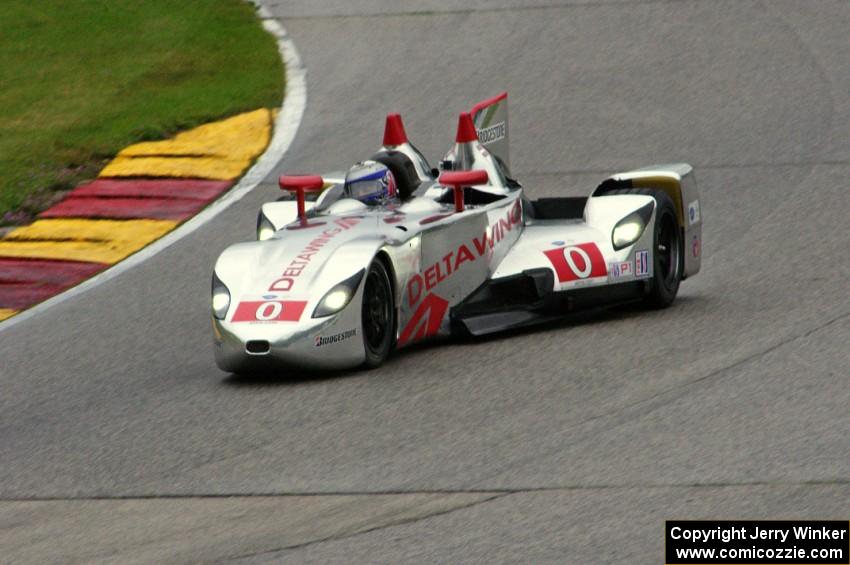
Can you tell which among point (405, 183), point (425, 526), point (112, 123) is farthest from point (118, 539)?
point (112, 123)

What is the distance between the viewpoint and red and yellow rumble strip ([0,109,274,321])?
1187 centimetres

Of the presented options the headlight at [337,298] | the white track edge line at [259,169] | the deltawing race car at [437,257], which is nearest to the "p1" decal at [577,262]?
the deltawing race car at [437,257]

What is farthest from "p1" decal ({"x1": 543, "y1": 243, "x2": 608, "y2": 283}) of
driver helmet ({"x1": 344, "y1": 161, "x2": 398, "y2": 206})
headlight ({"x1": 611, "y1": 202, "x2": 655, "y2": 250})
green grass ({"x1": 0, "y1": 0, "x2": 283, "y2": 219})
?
green grass ({"x1": 0, "y1": 0, "x2": 283, "y2": 219})

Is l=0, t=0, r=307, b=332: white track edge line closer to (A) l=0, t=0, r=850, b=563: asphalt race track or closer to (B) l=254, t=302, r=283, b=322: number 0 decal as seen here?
(A) l=0, t=0, r=850, b=563: asphalt race track

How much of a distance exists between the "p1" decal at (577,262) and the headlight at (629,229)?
14cm

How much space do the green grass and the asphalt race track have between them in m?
1.73

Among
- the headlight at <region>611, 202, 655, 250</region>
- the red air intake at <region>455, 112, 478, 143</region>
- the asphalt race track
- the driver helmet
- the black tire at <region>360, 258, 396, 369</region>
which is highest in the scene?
the red air intake at <region>455, 112, 478, 143</region>

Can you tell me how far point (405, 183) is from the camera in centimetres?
966

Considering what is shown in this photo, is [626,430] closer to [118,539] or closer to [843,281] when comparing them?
[118,539]

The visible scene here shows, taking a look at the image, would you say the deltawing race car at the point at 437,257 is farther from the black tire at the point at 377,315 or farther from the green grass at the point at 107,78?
the green grass at the point at 107,78

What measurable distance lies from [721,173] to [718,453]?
732 cm

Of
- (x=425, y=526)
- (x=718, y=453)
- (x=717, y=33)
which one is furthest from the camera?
(x=717, y=33)

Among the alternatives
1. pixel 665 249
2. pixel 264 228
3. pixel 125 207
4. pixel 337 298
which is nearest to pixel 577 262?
pixel 665 249

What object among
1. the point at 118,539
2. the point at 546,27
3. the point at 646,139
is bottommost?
the point at 118,539
